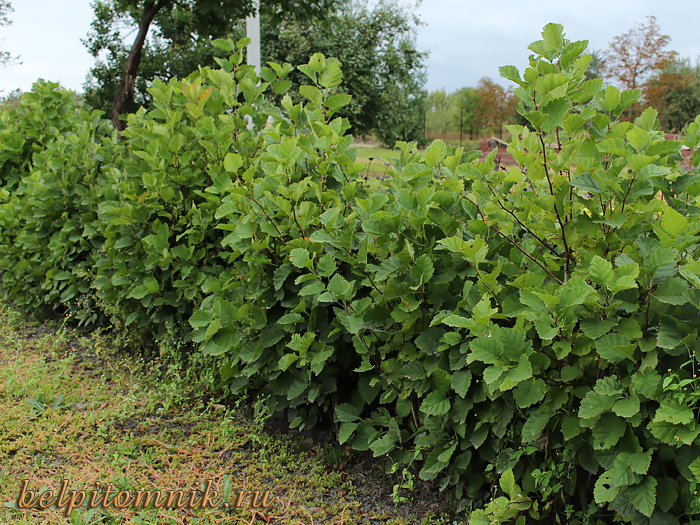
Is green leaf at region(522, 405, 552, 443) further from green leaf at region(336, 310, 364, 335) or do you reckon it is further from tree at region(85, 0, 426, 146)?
tree at region(85, 0, 426, 146)

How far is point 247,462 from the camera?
2527 millimetres

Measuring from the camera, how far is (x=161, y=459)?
8.28 ft

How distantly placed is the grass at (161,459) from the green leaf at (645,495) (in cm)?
80

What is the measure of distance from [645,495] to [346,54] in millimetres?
18082

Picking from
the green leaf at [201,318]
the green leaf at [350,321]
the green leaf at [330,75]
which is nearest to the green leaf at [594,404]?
the green leaf at [350,321]

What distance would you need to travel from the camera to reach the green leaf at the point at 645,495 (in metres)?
1.43

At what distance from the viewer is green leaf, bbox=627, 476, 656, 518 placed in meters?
1.43

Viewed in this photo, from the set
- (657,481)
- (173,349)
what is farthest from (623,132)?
(173,349)

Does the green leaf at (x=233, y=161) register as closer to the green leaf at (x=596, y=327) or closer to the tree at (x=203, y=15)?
the green leaf at (x=596, y=327)

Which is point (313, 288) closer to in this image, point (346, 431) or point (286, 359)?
point (286, 359)

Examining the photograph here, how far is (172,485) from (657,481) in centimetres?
187

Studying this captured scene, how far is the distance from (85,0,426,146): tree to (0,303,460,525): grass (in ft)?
48.8

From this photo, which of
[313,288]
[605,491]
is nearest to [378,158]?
[313,288]

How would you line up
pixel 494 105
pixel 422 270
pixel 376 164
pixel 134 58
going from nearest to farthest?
pixel 422 270
pixel 134 58
pixel 376 164
pixel 494 105
